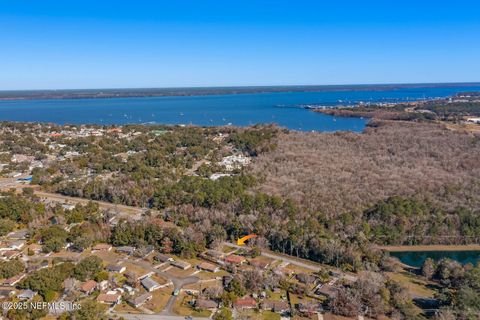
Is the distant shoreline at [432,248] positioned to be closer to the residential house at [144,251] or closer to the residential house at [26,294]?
the residential house at [144,251]

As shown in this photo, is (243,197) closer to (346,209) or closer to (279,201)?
(279,201)

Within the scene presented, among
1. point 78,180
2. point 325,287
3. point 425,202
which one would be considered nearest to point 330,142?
point 425,202

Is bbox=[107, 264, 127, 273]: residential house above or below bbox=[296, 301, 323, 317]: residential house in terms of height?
above

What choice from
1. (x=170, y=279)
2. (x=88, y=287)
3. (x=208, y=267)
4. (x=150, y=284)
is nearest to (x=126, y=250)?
(x=170, y=279)

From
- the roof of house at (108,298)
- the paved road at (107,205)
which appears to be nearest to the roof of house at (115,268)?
the roof of house at (108,298)

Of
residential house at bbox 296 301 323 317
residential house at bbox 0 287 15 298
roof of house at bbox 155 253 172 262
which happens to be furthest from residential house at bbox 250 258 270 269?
residential house at bbox 0 287 15 298

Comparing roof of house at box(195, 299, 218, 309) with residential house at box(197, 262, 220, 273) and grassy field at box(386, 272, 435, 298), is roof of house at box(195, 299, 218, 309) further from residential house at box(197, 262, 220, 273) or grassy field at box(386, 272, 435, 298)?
grassy field at box(386, 272, 435, 298)

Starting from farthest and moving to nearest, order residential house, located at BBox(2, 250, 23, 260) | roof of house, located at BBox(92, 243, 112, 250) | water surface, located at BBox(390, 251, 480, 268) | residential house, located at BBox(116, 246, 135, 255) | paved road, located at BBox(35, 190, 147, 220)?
1. paved road, located at BBox(35, 190, 147, 220)
2. roof of house, located at BBox(92, 243, 112, 250)
3. water surface, located at BBox(390, 251, 480, 268)
4. residential house, located at BBox(116, 246, 135, 255)
5. residential house, located at BBox(2, 250, 23, 260)

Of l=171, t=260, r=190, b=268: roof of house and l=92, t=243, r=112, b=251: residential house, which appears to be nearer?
l=171, t=260, r=190, b=268: roof of house
